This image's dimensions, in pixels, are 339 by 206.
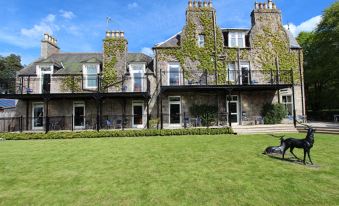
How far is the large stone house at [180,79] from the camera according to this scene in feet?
67.3

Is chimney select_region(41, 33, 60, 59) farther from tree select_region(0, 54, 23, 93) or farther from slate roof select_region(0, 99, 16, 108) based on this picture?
tree select_region(0, 54, 23, 93)

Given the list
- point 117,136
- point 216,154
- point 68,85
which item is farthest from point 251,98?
point 68,85

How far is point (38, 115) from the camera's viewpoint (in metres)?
21.4

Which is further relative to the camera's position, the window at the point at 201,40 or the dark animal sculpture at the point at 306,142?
the window at the point at 201,40

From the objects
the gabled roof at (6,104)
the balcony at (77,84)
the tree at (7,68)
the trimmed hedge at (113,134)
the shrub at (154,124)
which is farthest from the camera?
the tree at (7,68)

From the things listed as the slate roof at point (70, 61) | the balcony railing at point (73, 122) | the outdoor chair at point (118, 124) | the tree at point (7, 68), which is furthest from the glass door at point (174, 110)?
the tree at point (7, 68)

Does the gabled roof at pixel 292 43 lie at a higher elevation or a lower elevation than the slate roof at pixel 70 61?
higher

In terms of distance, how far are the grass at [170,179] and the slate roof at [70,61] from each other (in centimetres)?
1365

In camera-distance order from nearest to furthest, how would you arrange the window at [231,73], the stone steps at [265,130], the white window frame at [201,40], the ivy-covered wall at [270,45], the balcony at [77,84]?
the stone steps at [265,130], the balcony at [77,84], the window at [231,73], the white window frame at [201,40], the ivy-covered wall at [270,45]

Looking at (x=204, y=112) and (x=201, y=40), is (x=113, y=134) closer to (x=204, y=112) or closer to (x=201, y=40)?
(x=204, y=112)

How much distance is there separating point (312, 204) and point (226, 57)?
18.0m

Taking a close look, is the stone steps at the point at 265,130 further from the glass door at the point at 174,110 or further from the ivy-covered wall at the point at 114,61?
the ivy-covered wall at the point at 114,61

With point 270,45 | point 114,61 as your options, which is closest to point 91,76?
point 114,61

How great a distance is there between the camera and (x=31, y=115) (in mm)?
21203
